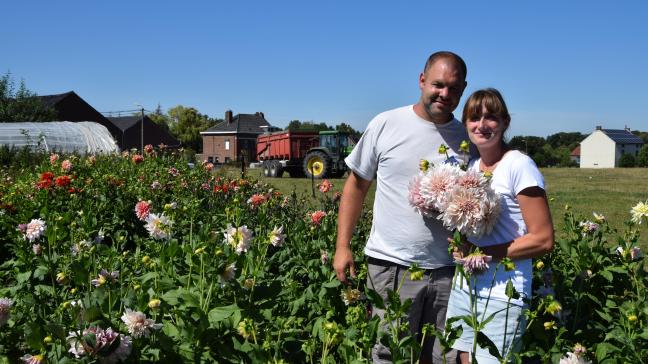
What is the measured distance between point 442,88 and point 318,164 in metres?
20.0

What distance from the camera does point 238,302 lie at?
237 centimetres

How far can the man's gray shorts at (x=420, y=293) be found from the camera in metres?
2.54

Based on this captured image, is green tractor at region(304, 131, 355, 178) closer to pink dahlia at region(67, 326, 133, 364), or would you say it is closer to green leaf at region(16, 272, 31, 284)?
green leaf at region(16, 272, 31, 284)

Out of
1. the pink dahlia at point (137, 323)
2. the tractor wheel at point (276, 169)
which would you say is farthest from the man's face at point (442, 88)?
the tractor wheel at point (276, 169)

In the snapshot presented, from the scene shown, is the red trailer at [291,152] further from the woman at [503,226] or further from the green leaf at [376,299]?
the green leaf at [376,299]

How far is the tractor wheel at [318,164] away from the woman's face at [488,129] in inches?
772

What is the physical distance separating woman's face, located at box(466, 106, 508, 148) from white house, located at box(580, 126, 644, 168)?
96.4 meters

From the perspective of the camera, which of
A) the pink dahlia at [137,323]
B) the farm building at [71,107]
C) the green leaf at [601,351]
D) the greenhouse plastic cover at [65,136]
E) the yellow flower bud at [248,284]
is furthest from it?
the farm building at [71,107]

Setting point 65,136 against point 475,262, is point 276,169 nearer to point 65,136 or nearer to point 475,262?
point 65,136

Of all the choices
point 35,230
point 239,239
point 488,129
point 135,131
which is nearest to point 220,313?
point 239,239

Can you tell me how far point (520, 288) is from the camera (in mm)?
2150

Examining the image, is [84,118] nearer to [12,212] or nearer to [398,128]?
[12,212]

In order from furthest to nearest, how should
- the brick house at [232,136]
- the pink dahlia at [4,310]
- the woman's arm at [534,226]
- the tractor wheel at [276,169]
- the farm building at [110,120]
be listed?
the brick house at [232,136], the farm building at [110,120], the tractor wheel at [276,169], the woman's arm at [534,226], the pink dahlia at [4,310]

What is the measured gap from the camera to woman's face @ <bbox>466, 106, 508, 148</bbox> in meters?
2.22
